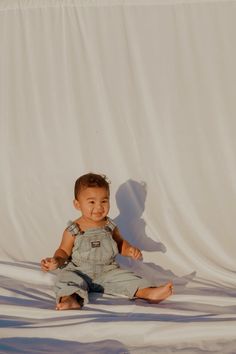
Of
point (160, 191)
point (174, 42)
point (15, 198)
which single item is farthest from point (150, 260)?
point (174, 42)

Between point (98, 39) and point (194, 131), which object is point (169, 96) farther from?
point (98, 39)

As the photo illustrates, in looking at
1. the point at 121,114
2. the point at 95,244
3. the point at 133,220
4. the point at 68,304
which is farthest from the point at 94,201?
the point at 121,114

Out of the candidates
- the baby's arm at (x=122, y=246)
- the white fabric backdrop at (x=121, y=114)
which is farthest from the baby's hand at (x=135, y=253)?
the white fabric backdrop at (x=121, y=114)

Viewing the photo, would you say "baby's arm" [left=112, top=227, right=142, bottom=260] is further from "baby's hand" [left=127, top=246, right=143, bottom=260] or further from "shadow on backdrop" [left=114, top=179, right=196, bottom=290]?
"shadow on backdrop" [left=114, top=179, right=196, bottom=290]

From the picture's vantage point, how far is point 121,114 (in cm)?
247

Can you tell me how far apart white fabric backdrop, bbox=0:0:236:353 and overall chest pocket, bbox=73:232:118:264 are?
1.21ft

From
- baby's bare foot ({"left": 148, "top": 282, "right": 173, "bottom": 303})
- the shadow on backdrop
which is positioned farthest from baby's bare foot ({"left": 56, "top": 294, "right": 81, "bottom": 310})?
the shadow on backdrop

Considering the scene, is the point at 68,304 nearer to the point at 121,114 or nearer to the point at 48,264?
the point at 48,264

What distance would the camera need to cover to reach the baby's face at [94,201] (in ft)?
6.40

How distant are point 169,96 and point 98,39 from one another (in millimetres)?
377

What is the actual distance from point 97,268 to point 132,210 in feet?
1.63

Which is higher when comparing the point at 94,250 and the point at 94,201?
the point at 94,201

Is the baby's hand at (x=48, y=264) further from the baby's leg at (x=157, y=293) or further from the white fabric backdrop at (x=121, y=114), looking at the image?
the white fabric backdrop at (x=121, y=114)

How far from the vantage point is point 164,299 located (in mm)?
1823
